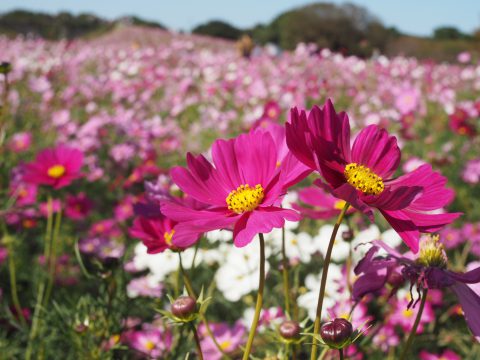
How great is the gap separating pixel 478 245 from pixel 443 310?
37 centimetres

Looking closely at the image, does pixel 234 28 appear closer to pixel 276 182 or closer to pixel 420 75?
pixel 420 75

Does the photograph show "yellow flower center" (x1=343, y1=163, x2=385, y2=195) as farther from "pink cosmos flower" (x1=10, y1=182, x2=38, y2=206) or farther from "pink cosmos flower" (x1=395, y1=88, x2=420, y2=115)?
"pink cosmos flower" (x1=395, y1=88, x2=420, y2=115)

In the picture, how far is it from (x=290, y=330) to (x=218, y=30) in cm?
2400

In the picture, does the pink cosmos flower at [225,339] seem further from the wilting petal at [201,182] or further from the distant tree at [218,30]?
the distant tree at [218,30]

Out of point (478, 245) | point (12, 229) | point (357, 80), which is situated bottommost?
point (12, 229)

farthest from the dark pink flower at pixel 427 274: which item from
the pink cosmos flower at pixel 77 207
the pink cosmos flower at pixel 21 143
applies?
the pink cosmos flower at pixel 21 143

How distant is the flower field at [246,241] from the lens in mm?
523

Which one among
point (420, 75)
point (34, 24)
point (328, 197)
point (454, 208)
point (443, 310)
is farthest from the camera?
point (34, 24)

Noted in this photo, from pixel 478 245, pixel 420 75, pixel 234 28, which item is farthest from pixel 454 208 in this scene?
pixel 234 28

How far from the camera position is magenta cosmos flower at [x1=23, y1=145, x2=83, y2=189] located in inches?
49.4

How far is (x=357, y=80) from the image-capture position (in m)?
4.86

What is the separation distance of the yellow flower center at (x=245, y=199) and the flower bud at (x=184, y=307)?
0.12 metres

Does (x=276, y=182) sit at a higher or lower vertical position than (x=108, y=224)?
higher

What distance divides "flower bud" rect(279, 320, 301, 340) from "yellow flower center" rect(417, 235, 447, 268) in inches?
6.5
